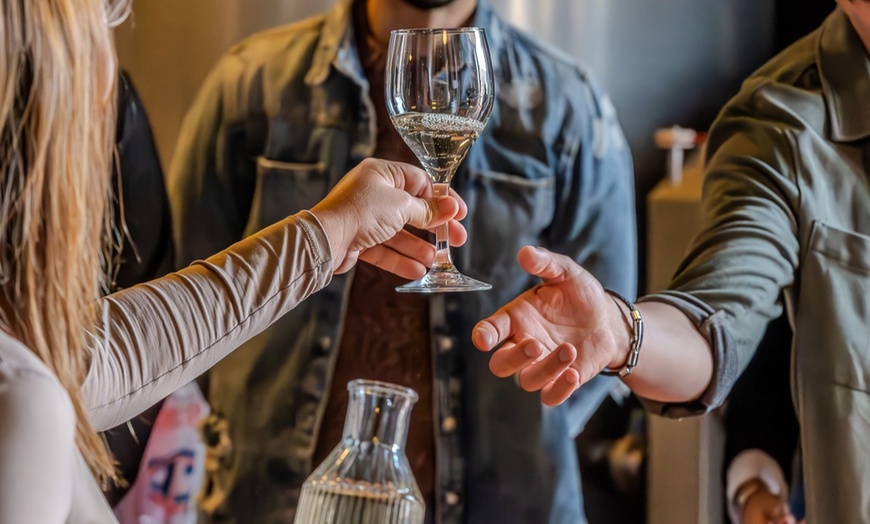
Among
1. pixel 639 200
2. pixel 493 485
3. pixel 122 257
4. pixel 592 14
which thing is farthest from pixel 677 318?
pixel 122 257

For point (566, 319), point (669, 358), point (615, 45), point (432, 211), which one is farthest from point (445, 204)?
point (615, 45)

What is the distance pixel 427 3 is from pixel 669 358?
2.28 feet

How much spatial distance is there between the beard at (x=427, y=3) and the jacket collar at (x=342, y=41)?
58 mm

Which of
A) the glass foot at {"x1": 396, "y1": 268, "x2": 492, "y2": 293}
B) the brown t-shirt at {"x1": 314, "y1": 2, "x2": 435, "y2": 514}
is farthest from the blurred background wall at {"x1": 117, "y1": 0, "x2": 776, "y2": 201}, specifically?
the glass foot at {"x1": 396, "y1": 268, "x2": 492, "y2": 293}

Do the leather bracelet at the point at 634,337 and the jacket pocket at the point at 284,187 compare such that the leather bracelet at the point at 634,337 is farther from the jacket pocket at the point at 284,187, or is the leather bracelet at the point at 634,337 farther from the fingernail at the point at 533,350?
the jacket pocket at the point at 284,187

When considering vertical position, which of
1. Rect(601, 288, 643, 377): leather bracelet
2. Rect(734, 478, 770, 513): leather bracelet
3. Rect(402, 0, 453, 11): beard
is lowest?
Rect(734, 478, 770, 513): leather bracelet

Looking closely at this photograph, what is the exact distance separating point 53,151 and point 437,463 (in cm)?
112

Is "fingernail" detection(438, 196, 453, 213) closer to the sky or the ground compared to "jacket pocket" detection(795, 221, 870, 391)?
closer to the sky

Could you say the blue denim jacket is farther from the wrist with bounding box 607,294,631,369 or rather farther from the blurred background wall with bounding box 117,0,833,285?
the wrist with bounding box 607,294,631,369

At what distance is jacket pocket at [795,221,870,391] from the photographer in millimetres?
1672

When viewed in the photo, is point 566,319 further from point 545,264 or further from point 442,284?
point 442,284

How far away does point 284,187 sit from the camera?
1.73 meters

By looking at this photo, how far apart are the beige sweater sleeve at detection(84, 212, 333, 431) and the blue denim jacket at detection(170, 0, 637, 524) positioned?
1.91 feet

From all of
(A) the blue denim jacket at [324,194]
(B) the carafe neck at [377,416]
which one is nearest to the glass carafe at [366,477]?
(B) the carafe neck at [377,416]
